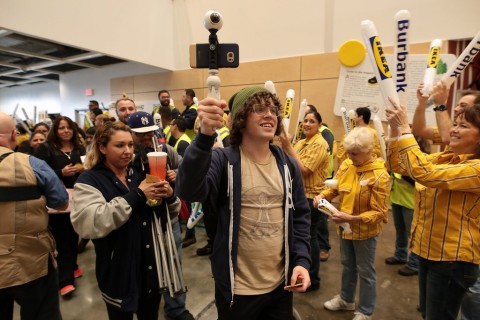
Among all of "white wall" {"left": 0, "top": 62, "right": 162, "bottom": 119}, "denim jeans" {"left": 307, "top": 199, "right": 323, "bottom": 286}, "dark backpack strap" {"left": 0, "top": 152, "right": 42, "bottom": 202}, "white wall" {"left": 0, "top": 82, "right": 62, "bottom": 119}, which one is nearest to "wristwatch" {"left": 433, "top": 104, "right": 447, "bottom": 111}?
"denim jeans" {"left": 307, "top": 199, "right": 323, "bottom": 286}

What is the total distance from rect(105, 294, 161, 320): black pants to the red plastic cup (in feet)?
2.30

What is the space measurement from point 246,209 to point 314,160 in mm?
1412

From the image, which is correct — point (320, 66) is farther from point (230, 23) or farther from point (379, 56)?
point (379, 56)

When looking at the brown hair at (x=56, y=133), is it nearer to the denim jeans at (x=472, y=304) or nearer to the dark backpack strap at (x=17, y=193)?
the dark backpack strap at (x=17, y=193)

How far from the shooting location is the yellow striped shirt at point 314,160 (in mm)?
2449

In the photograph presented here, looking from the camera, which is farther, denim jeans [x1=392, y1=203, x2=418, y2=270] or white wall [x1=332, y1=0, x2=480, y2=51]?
white wall [x1=332, y1=0, x2=480, y2=51]

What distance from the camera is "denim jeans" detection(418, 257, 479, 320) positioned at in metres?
1.40

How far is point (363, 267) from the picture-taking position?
2.02 metres

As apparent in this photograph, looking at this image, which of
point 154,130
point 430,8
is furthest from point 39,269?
point 430,8

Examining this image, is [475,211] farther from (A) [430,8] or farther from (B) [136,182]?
(A) [430,8]

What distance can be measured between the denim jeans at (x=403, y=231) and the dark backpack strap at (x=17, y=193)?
315 cm

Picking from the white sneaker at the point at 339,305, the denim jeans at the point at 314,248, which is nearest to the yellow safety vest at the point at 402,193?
the denim jeans at the point at 314,248

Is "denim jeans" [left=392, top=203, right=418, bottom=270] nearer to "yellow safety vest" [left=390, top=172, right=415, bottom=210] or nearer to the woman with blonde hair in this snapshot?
"yellow safety vest" [left=390, top=172, right=415, bottom=210]

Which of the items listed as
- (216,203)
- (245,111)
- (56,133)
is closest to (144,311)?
(216,203)
